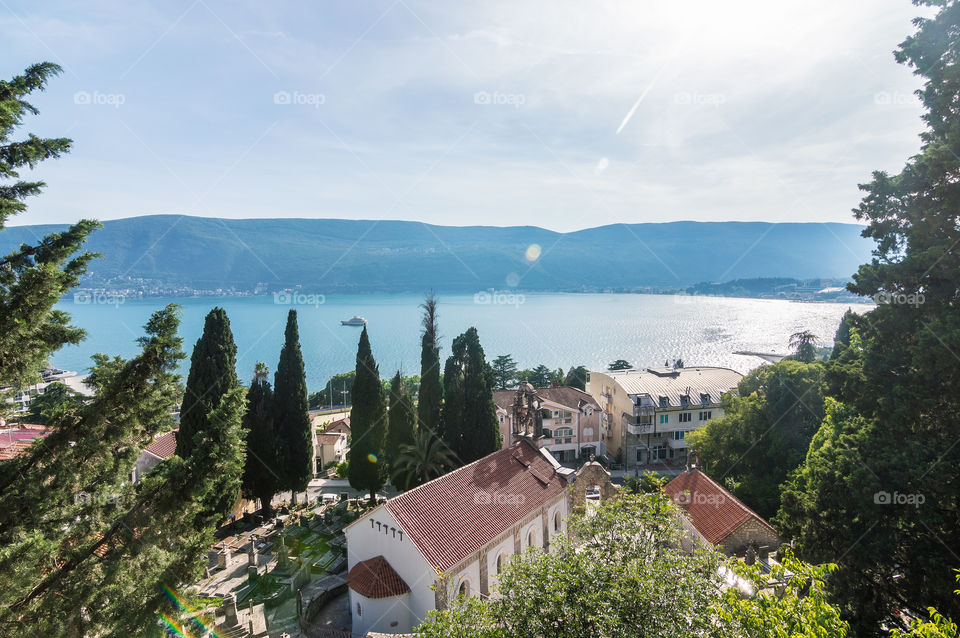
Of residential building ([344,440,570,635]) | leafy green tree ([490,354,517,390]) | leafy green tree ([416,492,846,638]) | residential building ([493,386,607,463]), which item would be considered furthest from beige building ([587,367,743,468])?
leafy green tree ([416,492,846,638])

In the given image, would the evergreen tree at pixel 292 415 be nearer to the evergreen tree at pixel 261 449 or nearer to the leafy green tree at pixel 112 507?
the evergreen tree at pixel 261 449

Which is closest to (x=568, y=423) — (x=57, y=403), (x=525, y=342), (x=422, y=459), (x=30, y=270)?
(x=422, y=459)

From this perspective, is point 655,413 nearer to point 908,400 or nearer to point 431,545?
point 908,400

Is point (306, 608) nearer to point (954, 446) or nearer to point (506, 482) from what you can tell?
point (506, 482)

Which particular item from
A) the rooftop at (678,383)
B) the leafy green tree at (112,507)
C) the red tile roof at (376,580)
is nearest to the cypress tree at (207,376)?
the red tile roof at (376,580)

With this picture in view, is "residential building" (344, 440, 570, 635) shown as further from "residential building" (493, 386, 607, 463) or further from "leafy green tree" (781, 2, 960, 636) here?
"residential building" (493, 386, 607, 463)

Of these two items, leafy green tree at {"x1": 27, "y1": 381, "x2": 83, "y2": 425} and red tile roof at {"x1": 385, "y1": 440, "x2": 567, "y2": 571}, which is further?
red tile roof at {"x1": 385, "y1": 440, "x2": 567, "y2": 571}
